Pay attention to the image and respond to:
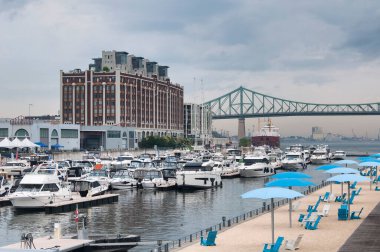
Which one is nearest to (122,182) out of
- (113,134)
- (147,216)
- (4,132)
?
(147,216)

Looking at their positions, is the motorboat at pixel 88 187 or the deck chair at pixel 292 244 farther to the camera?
the motorboat at pixel 88 187

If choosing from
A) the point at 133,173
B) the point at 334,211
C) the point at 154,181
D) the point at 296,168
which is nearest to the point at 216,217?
the point at 334,211

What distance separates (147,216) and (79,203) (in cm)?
787

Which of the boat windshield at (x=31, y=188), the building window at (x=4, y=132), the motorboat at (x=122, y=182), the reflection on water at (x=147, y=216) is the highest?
the building window at (x=4, y=132)

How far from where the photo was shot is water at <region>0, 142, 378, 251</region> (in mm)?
47062

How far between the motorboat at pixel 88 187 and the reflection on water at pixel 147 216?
9.05ft

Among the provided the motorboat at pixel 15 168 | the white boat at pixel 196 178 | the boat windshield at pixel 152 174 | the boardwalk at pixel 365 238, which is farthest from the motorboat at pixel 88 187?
the boardwalk at pixel 365 238

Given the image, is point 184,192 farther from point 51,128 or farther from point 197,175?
point 51,128

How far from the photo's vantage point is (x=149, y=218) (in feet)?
179

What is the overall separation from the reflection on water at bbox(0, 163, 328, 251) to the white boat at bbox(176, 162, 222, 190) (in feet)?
14.2

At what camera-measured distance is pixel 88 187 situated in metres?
67.8

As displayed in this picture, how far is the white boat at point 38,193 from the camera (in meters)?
57.4

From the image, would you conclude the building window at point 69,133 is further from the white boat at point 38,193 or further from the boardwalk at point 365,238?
the boardwalk at point 365,238

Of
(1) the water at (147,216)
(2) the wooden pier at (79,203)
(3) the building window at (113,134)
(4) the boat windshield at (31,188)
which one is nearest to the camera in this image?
(1) the water at (147,216)
